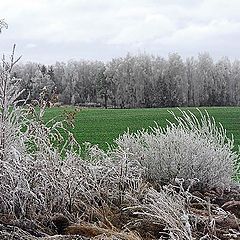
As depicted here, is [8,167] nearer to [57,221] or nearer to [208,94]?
[57,221]

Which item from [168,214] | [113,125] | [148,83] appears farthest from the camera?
[148,83]

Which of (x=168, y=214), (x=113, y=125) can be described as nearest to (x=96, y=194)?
(x=168, y=214)

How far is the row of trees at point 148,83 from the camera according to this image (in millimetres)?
64750

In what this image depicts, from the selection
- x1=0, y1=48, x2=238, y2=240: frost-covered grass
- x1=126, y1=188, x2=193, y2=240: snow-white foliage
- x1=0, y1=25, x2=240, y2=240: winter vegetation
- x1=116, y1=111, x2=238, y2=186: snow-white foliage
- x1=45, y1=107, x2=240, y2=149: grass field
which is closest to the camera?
x1=126, y1=188, x2=193, y2=240: snow-white foliage

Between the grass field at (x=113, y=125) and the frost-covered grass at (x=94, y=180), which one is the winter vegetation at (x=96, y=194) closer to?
the frost-covered grass at (x=94, y=180)

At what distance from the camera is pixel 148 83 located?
66.8m

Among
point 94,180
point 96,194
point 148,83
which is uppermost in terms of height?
point 148,83

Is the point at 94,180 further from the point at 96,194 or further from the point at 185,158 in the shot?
the point at 185,158

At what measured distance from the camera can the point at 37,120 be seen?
5.05 meters

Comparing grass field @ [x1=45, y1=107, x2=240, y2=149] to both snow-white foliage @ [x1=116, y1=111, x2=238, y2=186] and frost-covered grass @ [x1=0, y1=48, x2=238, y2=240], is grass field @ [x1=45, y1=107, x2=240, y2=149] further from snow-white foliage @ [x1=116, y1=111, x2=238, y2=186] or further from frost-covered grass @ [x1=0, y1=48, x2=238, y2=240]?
frost-covered grass @ [x1=0, y1=48, x2=238, y2=240]

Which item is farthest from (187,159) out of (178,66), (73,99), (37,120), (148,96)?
(178,66)

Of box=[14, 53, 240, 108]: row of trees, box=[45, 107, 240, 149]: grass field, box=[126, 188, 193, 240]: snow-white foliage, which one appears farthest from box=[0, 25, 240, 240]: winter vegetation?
box=[14, 53, 240, 108]: row of trees

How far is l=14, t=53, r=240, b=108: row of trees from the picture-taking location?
64.8 meters

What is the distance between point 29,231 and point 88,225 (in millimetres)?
398
